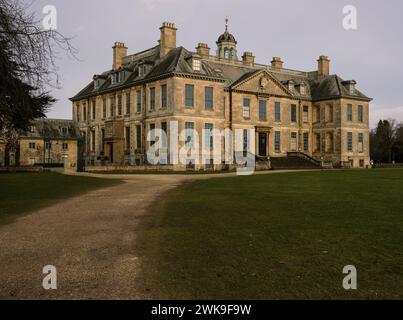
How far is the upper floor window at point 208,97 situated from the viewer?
44.2m

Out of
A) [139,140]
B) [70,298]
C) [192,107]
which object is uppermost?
[192,107]

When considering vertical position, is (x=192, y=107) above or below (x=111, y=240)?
above

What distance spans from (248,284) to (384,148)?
9044cm

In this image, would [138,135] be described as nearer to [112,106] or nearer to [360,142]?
[112,106]

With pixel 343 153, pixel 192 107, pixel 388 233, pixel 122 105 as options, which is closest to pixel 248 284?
pixel 388 233

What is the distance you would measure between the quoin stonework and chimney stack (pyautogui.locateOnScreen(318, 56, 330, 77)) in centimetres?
14

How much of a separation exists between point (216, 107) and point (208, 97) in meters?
1.43

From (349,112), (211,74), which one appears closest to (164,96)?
(211,74)

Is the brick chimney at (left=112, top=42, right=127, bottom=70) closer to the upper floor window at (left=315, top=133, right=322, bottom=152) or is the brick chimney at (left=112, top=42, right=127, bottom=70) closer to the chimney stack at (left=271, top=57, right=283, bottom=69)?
the chimney stack at (left=271, top=57, right=283, bottom=69)

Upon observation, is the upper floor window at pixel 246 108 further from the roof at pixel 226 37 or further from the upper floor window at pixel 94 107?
the roof at pixel 226 37

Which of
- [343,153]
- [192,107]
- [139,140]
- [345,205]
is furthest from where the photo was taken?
[343,153]

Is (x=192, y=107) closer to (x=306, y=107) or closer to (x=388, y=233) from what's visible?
(x=306, y=107)

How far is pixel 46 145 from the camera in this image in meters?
62.8

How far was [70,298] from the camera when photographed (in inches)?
200
